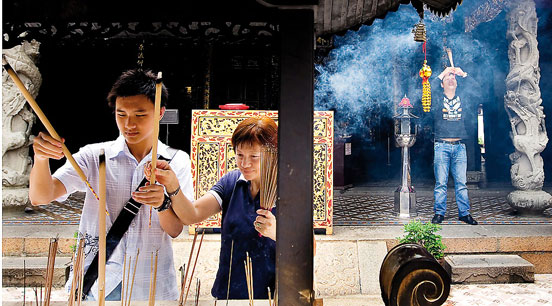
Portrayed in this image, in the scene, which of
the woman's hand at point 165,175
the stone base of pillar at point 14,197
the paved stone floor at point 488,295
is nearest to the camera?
the woman's hand at point 165,175

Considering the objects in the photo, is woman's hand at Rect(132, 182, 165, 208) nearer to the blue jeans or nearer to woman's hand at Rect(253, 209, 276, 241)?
woman's hand at Rect(253, 209, 276, 241)

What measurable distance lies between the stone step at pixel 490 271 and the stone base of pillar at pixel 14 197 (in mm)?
5652

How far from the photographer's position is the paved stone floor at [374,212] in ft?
19.1

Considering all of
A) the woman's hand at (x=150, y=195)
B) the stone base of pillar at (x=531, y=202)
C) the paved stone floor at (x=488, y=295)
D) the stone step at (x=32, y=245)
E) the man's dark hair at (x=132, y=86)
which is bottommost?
the paved stone floor at (x=488, y=295)

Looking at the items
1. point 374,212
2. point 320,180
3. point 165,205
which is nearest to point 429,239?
point 320,180

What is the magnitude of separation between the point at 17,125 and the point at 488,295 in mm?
6484

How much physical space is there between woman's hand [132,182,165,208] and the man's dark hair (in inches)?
18.9

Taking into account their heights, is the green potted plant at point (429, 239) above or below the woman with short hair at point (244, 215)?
below

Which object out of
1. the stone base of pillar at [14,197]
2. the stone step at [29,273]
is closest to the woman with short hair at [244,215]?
the stone step at [29,273]

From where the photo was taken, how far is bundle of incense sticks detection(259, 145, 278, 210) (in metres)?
2.29

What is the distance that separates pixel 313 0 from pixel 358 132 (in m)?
10.5

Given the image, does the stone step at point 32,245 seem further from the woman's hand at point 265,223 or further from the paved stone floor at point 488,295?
the woman's hand at point 265,223

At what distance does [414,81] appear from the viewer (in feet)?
36.1

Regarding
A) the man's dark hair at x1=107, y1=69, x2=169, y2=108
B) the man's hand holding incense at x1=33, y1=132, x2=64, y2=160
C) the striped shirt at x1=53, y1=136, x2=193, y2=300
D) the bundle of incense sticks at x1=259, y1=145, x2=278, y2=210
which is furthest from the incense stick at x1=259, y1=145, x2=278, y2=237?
the man's hand holding incense at x1=33, y1=132, x2=64, y2=160
